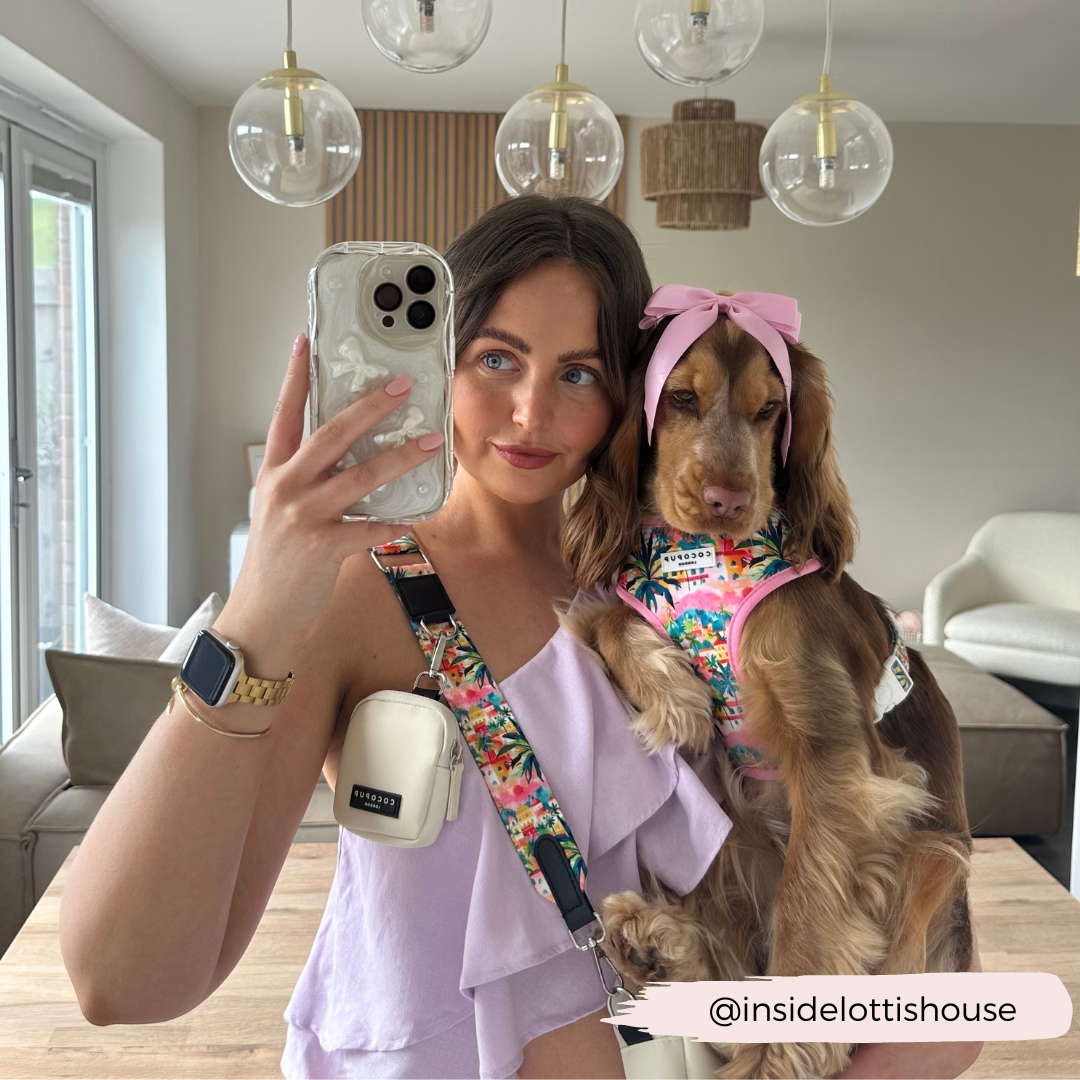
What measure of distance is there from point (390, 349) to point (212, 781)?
33cm

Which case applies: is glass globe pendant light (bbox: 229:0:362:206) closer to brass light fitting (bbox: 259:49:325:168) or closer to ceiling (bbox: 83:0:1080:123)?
brass light fitting (bbox: 259:49:325:168)

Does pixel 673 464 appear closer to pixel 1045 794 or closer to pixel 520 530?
pixel 520 530

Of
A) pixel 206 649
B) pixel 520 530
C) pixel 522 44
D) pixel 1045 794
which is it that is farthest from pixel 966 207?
pixel 206 649

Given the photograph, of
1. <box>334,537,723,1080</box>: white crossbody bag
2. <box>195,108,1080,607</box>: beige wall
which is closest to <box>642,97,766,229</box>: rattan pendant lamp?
<box>195,108,1080,607</box>: beige wall

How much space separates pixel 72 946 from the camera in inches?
31.8

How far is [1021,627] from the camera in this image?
5230 mm

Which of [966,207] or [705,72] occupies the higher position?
[966,207]

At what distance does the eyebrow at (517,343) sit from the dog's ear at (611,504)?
9 centimetres

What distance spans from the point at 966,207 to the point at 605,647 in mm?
6408

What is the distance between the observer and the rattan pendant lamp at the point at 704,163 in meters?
4.53

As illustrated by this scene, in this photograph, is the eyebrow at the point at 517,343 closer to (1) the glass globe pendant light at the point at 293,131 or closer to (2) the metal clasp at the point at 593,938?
(2) the metal clasp at the point at 593,938

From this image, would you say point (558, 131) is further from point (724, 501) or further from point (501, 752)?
point (501, 752)

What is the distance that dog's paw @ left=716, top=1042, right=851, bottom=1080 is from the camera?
94cm

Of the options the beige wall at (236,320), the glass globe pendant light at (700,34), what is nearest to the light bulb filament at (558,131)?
the glass globe pendant light at (700,34)
